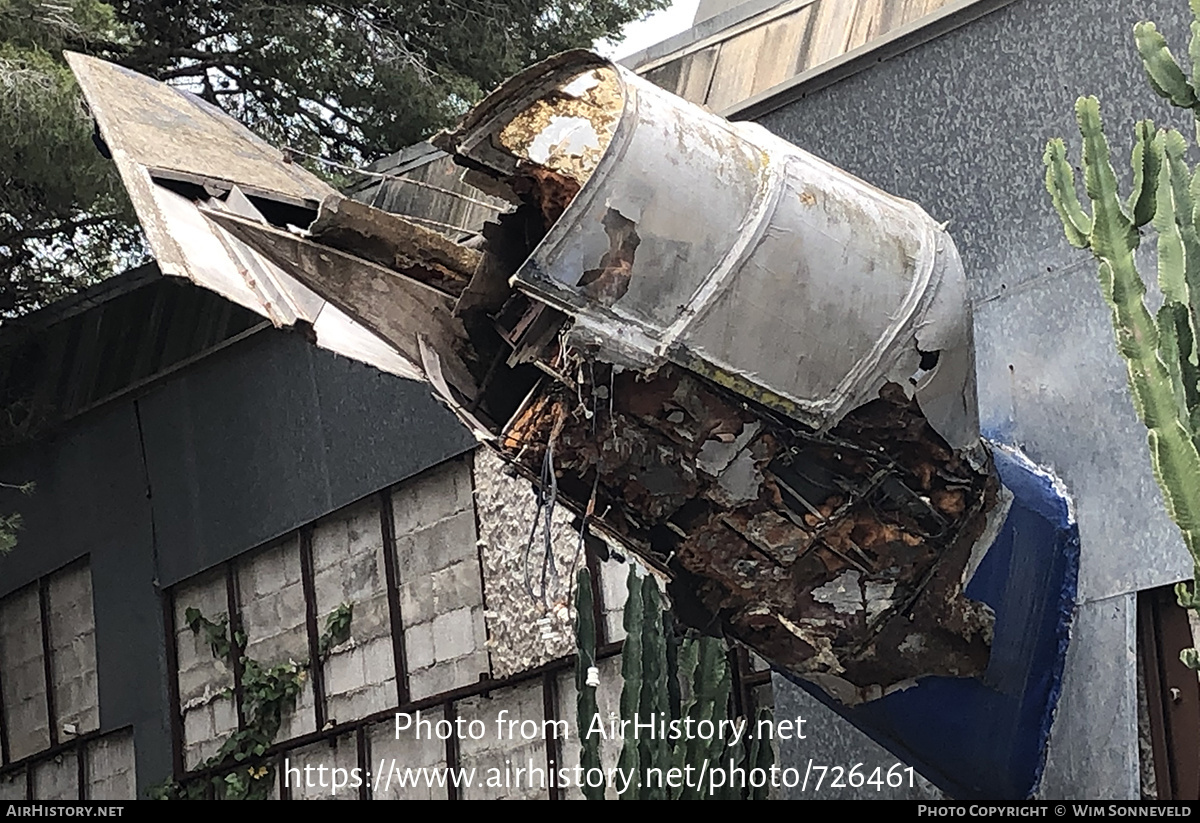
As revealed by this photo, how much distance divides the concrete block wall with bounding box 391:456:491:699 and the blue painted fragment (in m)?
3.33

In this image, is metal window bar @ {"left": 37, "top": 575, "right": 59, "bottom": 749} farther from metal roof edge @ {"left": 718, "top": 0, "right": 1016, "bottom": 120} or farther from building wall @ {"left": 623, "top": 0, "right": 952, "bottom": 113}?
metal roof edge @ {"left": 718, "top": 0, "right": 1016, "bottom": 120}

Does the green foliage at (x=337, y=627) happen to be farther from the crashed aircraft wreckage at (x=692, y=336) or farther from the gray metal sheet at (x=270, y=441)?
the crashed aircraft wreckage at (x=692, y=336)

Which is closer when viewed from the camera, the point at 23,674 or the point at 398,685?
the point at 398,685

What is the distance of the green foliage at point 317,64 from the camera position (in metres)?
12.1

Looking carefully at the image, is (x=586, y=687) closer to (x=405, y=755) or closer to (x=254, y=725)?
(x=405, y=755)

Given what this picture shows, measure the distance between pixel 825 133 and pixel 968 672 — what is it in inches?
98.0

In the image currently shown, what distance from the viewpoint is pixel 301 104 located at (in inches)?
581

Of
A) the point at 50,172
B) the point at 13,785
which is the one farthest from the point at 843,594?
the point at 13,785

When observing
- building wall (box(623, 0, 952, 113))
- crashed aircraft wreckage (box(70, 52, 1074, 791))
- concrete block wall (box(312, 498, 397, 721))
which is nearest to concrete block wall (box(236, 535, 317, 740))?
concrete block wall (box(312, 498, 397, 721))

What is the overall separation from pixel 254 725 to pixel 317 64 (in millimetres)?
6752

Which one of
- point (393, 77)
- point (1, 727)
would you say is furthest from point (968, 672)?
point (393, 77)

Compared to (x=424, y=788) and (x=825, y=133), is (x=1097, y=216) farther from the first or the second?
(x=424, y=788)

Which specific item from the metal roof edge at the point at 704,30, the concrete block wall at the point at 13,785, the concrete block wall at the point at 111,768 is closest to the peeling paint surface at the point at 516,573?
the metal roof edge at the point at 704,30

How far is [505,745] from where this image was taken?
836 cm
